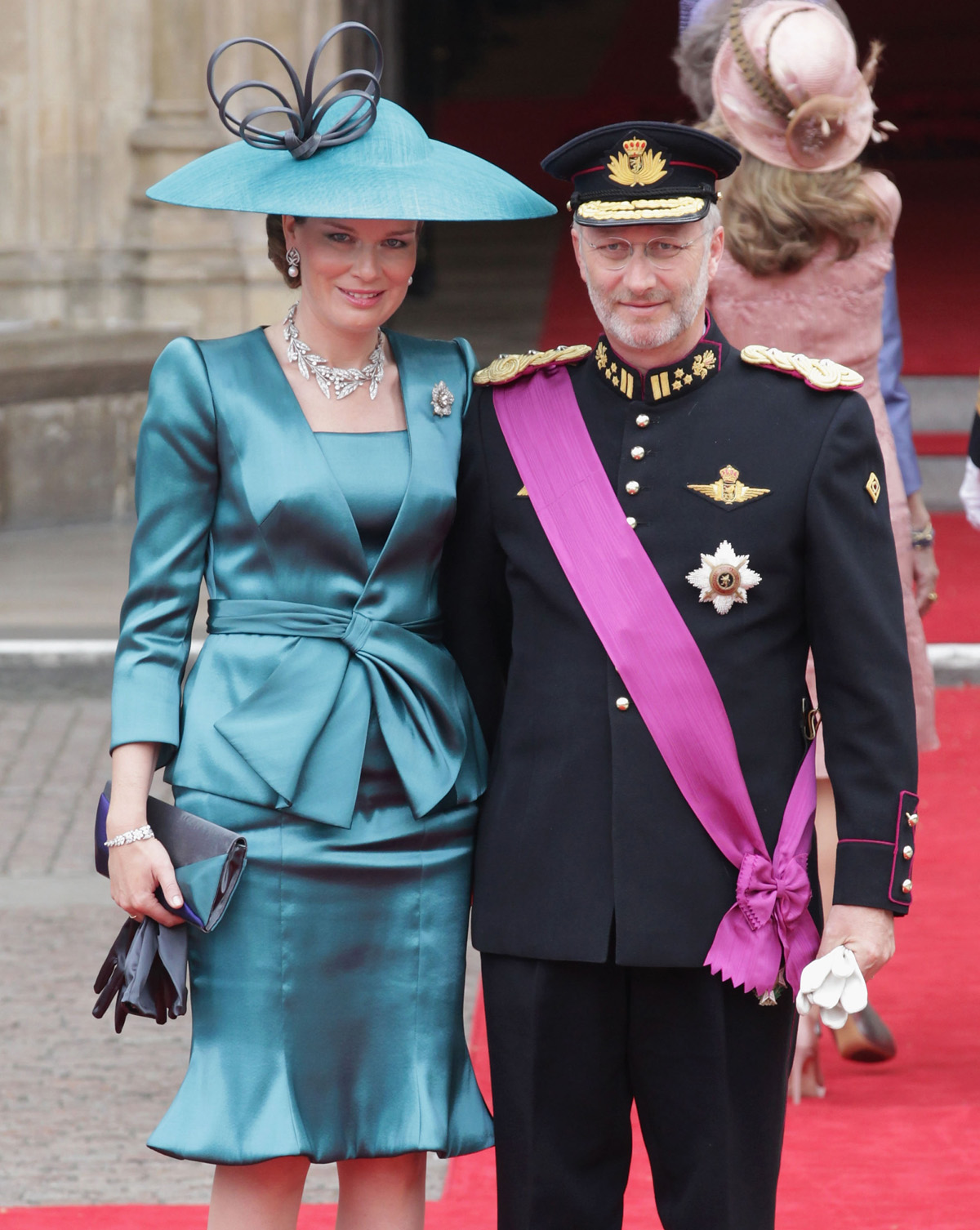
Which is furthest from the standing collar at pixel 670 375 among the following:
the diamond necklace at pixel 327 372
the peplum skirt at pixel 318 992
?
the peplum skirt at pixel 318 992

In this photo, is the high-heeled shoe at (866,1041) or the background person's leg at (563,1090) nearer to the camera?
the background person's leg at (563,1090)

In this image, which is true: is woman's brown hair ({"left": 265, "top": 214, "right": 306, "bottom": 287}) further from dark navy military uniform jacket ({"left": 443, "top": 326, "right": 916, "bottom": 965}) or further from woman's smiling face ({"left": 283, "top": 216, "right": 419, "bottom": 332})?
dark navy military uniform jacket ({"left": 443, "top": 326, "right": 916, "bottom": 965})

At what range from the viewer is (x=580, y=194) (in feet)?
8.80

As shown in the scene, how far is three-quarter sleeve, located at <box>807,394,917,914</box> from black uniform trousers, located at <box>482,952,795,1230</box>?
24 centimetres

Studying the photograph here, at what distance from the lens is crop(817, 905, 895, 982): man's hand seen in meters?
2.59

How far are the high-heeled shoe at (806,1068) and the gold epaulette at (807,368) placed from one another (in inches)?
65.6

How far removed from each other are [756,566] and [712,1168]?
2.58ft

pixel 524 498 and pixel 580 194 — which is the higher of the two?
pixel 580 194

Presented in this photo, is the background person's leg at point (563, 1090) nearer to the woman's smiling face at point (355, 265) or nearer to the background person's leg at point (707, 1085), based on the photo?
the background person's leg at point (707, 1085)

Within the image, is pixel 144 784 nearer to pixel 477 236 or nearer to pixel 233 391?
pixel 233 391

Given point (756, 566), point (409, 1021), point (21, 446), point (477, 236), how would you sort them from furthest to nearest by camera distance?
point (477, 236), point (21, 446), point (409, 1021), point (756, 566)

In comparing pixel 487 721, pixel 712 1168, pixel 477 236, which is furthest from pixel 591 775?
pixel 477 236

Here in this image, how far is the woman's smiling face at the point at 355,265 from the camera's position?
8.99ft

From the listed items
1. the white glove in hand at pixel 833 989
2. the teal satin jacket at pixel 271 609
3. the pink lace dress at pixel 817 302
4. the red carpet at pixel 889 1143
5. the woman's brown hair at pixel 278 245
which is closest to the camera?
the white glove in hand at pixel 833 989
